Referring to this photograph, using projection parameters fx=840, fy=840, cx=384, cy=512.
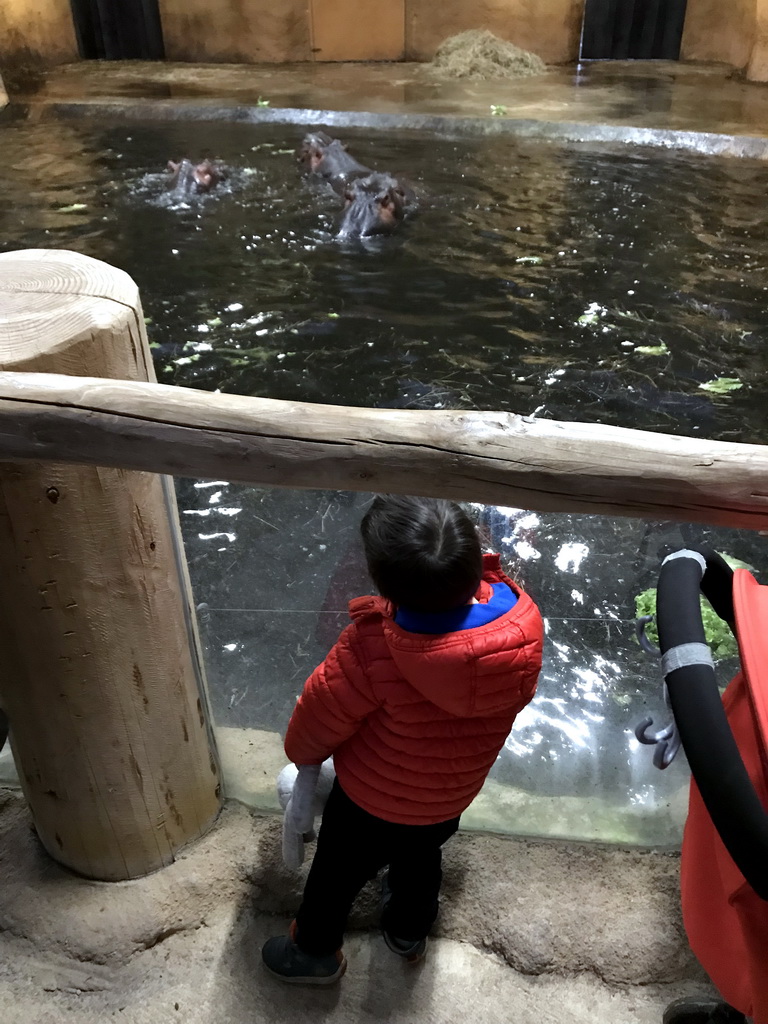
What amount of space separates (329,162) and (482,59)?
19.9 ft

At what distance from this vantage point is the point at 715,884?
1.46m

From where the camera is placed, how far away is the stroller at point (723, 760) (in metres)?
1.16

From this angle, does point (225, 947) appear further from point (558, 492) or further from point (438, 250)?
point (438, 250)

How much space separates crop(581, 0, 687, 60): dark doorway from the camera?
13273mm

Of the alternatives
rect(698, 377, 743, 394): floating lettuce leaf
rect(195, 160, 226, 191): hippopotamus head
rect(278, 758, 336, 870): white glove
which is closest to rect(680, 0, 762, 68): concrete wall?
rect(195, 160, 226, 191): hippopotamus head

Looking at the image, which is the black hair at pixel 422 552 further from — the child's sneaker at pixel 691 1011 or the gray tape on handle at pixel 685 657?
the child's sneaker at pixel 691 1011

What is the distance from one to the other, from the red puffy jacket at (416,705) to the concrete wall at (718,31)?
44.9 feet

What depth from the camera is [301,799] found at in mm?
1847

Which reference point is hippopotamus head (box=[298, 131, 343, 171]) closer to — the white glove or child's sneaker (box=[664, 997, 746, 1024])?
the white glove

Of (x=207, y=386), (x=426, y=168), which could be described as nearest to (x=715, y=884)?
(x=207, y=386)

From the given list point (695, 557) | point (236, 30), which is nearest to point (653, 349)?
point (695, 557)

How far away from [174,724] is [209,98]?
10940 mm

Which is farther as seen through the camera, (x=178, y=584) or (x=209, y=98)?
(x=209, y=98)

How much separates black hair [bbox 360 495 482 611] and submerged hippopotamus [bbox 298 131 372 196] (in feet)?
22.6
